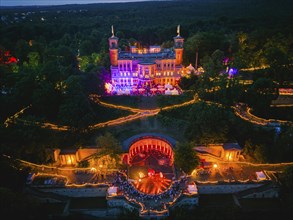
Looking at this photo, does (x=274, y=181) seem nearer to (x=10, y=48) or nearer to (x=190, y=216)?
(x=190, y=216)

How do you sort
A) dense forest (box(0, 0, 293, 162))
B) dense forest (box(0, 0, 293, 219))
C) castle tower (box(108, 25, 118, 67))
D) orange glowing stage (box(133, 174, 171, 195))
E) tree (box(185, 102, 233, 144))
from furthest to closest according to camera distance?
castle tower (box(108, 25, 118, 67)) → dense forest (box(0, 0, 293, 162)) → tree (box(185, 102, 233, 144)) → dense forest (box(0, 0, 293, 219)) → orange glowing stage (box(133, 174, 171, 195))

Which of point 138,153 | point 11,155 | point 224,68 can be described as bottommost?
point 138,153

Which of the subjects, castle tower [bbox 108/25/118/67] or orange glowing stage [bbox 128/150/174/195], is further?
castle tower [bbox 108/25/118/67]

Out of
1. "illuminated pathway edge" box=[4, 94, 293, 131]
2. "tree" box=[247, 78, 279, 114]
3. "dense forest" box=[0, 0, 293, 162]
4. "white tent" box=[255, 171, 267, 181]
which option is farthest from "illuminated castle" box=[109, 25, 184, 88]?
"white tent" box=[255, 171, 267, 181]

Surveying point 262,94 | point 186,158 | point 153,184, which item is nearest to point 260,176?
point 186,158

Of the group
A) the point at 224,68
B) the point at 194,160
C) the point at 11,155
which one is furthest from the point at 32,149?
the point at 224,68

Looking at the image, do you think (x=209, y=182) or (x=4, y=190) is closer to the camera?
(x=4, y=190)

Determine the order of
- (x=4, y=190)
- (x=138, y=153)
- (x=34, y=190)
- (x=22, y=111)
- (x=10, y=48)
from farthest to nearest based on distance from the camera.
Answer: (x=10, y=48) < (x=22, y=111) < (x=138, y=153) < (x=34, y=190) < (x=4, y=190)

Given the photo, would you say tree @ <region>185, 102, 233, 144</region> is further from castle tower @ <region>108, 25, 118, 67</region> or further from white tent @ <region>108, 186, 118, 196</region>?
castle tower @ <region>108, 25, 118, 67</region>
